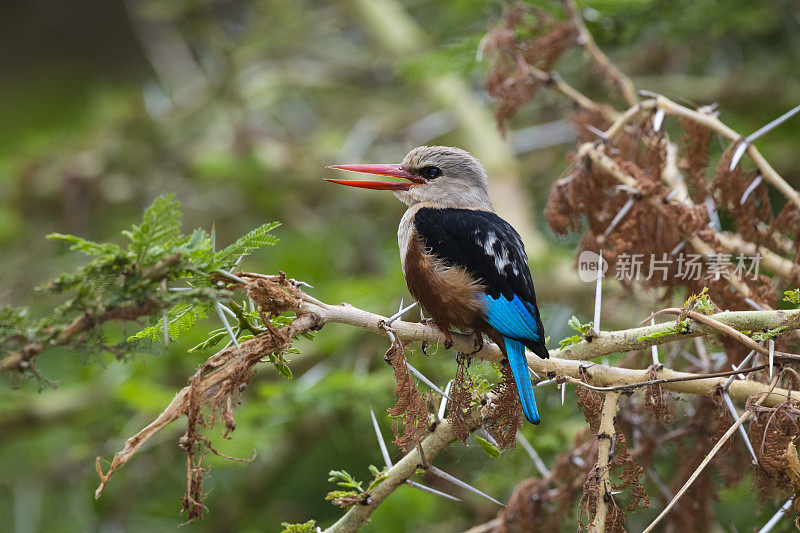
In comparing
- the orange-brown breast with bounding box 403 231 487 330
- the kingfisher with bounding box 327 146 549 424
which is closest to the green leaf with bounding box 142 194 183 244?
the kingfisher with bounding box 327 146 549 424

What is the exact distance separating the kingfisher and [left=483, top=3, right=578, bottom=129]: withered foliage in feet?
1.55

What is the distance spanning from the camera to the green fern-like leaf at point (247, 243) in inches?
70.2

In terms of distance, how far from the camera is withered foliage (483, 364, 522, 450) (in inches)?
86.4

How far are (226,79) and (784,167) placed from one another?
4.17 m

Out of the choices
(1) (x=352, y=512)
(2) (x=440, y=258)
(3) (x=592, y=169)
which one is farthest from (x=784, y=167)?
(1) (x=352, y=512)

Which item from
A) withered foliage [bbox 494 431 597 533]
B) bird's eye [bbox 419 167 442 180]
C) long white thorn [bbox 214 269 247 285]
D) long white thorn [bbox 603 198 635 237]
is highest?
long white thorn [bbox 214 269 247 285]

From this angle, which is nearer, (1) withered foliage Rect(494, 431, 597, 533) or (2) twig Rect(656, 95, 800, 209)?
(2) twig Rect(656, 95, 800, 209)

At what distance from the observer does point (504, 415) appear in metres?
2.24

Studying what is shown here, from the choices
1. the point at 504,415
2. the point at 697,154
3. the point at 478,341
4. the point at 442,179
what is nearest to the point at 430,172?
the point at 442,179

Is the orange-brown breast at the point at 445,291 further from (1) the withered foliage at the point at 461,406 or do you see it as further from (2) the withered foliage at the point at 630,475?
(2) the withered foliage at the point at 630,475

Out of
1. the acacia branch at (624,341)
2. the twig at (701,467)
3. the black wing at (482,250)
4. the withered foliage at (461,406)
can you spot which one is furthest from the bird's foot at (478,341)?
the twig at (701,467)

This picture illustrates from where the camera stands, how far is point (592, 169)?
9.05ft

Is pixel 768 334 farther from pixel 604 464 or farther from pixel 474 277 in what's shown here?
pixel 474 277

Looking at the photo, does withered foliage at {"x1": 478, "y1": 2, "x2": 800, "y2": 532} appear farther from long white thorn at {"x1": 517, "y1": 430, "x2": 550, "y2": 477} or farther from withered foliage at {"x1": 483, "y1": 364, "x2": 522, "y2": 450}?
withered foliage at {"x1": 483, "y1": 364, "x2": 522, "y2": 450}
